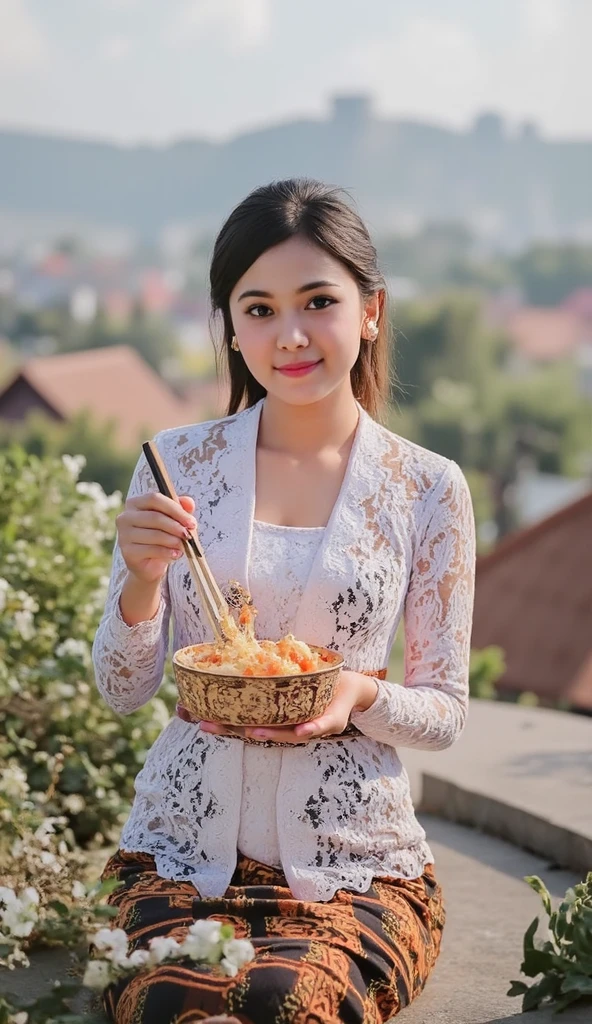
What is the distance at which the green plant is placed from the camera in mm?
2287

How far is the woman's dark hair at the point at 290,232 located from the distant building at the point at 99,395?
66005 millimetres

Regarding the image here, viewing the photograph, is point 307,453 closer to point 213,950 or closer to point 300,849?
point 300,849

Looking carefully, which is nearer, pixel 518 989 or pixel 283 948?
pixel 283 948

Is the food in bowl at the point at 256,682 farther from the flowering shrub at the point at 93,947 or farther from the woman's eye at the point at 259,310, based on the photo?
the woman's eye at the point at 259,310

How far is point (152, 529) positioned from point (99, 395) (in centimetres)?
8075

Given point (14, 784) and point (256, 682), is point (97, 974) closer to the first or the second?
point (256, 682)

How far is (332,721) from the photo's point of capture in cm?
221

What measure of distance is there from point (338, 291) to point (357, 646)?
0.66 metres

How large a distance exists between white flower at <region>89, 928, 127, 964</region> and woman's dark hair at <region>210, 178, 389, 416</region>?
48.1 inches

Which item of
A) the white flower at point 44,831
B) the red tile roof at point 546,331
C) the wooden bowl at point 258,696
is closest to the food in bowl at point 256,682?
the wooden bowl at point 258,696

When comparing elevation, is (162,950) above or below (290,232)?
below

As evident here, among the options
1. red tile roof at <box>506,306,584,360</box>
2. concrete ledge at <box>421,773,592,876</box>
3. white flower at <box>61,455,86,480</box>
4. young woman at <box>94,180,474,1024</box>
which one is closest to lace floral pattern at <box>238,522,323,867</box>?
young woman at <box>94,180,474,1024</box>

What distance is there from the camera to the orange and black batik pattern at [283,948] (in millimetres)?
2012

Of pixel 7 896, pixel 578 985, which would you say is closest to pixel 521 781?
pixel 578 985
